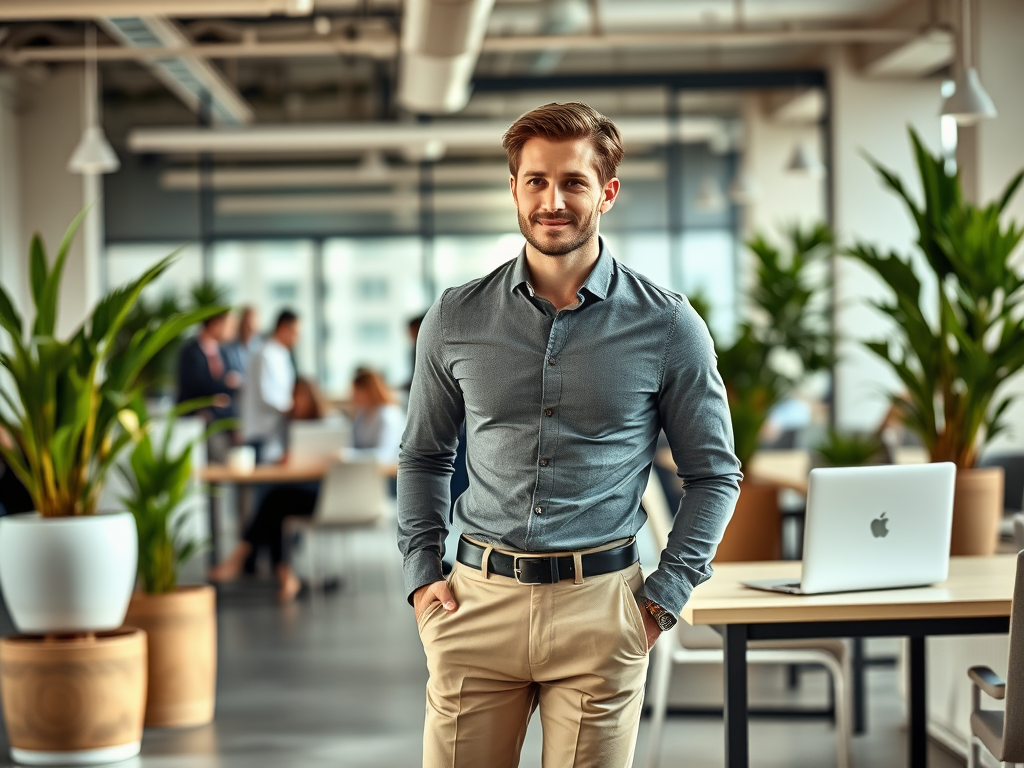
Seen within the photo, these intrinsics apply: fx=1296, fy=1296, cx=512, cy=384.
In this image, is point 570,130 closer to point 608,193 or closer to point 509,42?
point 608,193

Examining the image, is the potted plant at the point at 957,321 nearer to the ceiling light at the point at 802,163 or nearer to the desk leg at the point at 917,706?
the desk leg at the point at 917,706

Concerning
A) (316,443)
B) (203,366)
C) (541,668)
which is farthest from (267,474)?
(541,668)

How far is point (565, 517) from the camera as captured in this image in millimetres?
2141

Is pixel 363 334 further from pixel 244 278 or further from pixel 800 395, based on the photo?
pixel 800 395

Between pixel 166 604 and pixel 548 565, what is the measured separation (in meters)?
2.91

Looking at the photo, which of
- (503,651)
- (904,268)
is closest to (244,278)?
(904,268)

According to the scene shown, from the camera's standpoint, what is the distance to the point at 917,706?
140 inches

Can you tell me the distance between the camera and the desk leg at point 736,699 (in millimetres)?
2910

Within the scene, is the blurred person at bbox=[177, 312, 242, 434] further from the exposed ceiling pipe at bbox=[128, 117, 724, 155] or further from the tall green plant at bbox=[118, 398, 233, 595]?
the tall green plant at bbox=[118, 398, 233, 595]

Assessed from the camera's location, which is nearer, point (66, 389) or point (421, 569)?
point (421, 569)

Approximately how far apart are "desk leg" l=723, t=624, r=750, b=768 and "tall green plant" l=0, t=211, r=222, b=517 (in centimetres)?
210

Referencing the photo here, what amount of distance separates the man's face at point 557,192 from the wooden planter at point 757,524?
153 inches

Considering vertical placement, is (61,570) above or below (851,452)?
below

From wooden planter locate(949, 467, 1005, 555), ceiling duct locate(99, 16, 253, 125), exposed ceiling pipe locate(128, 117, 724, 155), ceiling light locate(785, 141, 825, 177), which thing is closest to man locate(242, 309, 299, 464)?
ceiling duct locate(99, 16, 253, 125)
